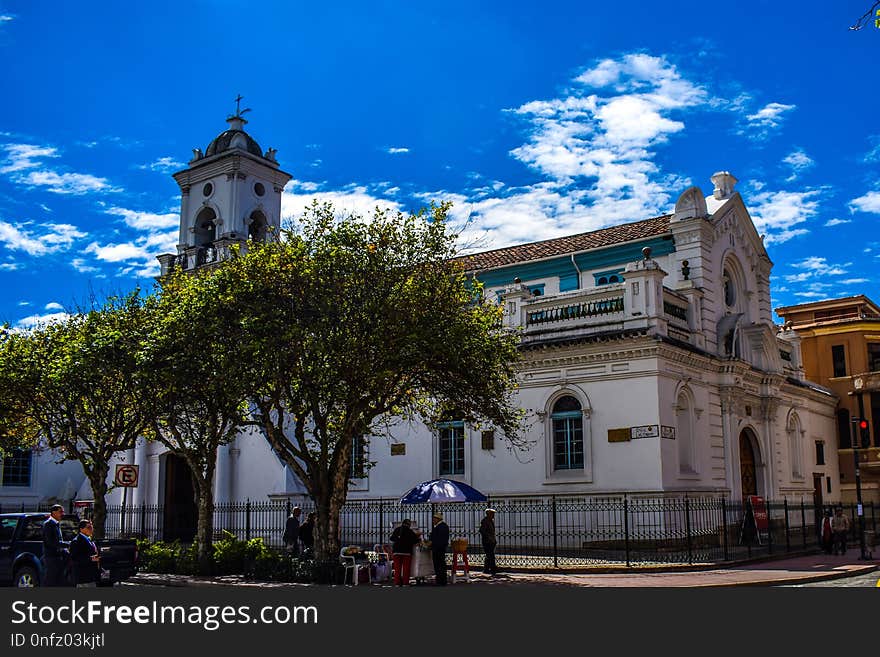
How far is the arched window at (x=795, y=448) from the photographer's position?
119 feet

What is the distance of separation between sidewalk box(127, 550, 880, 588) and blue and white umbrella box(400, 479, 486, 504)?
6.17ft

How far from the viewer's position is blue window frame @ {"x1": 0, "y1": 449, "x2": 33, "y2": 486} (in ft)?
137

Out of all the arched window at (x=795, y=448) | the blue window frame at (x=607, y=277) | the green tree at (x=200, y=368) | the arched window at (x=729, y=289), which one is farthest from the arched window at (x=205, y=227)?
the arched window at (x=795, y=448)

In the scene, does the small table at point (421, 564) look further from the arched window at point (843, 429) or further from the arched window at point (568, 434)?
the arched window at point (843, 429)

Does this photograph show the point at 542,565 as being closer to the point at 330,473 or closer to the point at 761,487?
the point at 330,473

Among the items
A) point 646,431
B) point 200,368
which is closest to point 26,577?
point 200,368

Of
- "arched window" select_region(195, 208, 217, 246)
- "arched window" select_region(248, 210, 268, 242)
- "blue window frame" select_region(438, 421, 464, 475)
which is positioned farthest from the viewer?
"arched window" select_region(195, 208, 217, 246)

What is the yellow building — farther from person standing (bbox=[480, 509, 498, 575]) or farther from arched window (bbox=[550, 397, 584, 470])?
person standing (bbox=[480, 509, 498, 575])

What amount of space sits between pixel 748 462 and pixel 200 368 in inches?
832

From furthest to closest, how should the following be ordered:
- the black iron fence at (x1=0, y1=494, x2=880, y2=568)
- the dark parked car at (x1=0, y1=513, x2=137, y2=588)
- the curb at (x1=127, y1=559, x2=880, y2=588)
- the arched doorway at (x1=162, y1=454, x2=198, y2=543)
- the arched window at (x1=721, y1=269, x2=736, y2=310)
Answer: the arched doorway at (x1=162, y1=454, x2=198, y2=543), the arched window at (x1=721, y1=269, x2=736, y2=310), the black iron fence at (x1=0, y1=494, x2=880, y2=568), the curb at (x1=127, y1=559, x2=880, y2=588), the dark parked car at (x1=0, y1=513, x2=137, y2=588)

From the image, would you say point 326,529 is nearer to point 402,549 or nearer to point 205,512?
point 402,549

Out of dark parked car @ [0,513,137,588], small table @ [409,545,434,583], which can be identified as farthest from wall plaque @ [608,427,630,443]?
dark parked car @ [0,513,137,588]

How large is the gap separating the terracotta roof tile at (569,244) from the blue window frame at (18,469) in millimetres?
22892

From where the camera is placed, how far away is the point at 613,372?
28.1 m
